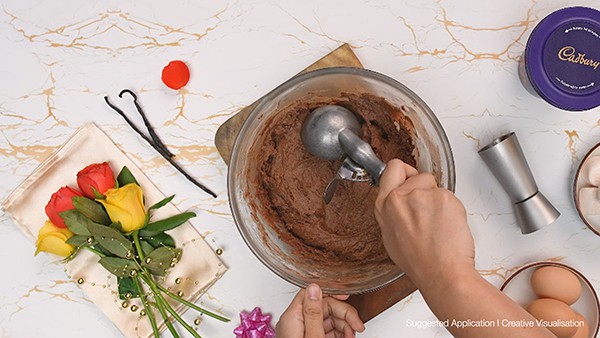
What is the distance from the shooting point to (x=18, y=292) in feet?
3.93

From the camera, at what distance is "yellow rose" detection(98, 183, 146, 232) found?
3.58 feet

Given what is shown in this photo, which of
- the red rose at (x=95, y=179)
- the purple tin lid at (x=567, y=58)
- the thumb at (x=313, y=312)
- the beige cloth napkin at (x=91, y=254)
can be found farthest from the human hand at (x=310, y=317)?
the purple tin lid at (x=567, y=58)

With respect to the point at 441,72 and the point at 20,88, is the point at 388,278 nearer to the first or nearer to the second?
the point at 441,72

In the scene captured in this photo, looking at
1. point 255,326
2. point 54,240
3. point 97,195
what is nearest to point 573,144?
point 255,326

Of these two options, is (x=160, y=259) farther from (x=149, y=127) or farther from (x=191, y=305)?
(x=149, y=127)

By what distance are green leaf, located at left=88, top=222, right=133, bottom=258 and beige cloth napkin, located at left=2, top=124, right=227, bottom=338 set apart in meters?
0.09

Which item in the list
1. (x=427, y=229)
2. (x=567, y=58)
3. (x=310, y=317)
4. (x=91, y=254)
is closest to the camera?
(x=427, y=229)

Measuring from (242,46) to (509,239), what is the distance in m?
0.66

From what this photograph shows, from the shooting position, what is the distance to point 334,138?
1.01 metres

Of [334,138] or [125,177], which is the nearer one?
[334,138]

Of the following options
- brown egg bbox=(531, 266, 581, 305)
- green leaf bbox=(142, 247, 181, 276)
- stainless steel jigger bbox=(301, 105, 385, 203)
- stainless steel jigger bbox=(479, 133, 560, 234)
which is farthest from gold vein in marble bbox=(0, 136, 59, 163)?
brown egg bbox=(531, 266, 581, 305)

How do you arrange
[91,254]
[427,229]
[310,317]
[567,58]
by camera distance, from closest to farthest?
[427,229] → [310,317] → [567,58] → [91,254]

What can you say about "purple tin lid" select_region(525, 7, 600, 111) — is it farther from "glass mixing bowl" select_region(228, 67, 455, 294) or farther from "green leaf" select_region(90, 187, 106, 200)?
"green leaf" select_region(90, 187, 106, 200)

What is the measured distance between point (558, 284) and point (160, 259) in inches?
30.0
